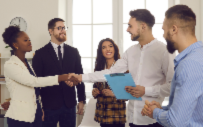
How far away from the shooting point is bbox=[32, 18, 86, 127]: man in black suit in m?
2.17

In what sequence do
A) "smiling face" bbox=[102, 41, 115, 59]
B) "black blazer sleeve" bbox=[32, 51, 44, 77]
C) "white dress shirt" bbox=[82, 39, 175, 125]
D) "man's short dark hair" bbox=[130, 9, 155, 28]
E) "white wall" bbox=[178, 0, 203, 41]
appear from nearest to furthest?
"white dress shirt" bbox=[82, 39, 175, 125] → "man's short dark hair" bbox=[130, 9, 155, 28] → "black blazer sleeve" bbox=[32, 51, 44, 77] → "smiling face" bbox=[102, 41, 115, 59] → "white wall" bbox=[178, 0, 203, 41]

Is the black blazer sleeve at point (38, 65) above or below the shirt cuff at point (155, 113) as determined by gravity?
above

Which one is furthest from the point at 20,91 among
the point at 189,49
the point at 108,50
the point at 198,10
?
the point at 198,10

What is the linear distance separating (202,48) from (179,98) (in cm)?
29

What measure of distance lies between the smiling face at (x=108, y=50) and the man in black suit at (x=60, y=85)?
0.35m

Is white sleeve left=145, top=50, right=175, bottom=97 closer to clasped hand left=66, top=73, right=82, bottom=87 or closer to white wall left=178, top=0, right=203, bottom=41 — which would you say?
clasped hand left=66, top=73, right=82, bottom=87

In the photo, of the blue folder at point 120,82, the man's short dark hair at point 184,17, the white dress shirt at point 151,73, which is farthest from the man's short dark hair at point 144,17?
the man's short dark hair at point 184,17

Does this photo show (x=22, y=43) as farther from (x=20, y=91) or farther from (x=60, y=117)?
(x=60, y=117)

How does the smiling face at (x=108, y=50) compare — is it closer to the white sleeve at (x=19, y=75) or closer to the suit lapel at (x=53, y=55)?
the suit lapel at (x=53, y=55)

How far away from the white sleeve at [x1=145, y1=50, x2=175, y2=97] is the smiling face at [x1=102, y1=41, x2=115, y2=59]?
0.84m

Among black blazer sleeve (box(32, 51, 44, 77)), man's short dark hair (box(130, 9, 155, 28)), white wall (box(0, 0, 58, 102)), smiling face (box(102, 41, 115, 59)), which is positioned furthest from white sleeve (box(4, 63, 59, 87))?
A: white wall (box(0, 0, 58, 102))

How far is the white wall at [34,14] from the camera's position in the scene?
10.7ft

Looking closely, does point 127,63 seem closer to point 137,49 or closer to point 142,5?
point 137,49

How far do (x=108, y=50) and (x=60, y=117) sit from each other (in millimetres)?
938
